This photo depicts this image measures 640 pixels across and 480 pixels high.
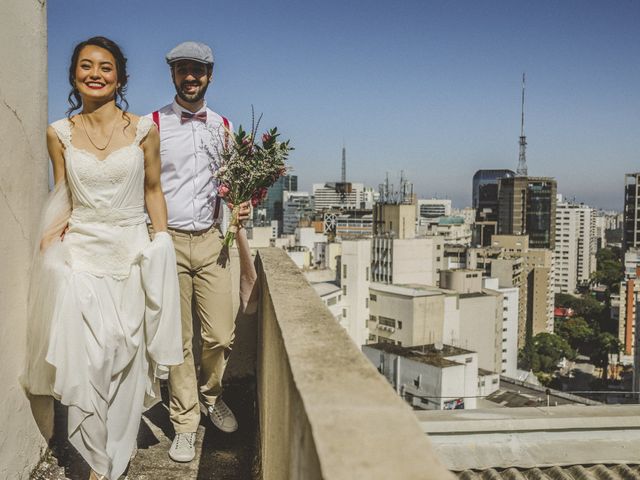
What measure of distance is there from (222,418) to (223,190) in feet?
4.02

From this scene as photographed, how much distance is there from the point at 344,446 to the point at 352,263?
43.1 metres

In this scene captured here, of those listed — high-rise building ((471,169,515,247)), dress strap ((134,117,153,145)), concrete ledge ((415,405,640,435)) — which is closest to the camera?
Answer: dress strap ((134,117,153,145))

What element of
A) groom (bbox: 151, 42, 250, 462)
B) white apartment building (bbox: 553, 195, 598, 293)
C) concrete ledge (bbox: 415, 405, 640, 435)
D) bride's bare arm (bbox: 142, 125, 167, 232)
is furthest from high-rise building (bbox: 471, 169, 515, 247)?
bride's bare arm (bbox: 142, 125, 167, 232)

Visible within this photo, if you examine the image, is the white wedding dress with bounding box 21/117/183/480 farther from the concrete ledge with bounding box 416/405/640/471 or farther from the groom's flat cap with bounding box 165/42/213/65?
the concrete ledge with bounding box 416/405/640/471

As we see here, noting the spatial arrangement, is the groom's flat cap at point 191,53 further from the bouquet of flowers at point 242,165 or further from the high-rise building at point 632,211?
the high-rise building at point 632,211

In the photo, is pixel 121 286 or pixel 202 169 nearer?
pixel 121 286

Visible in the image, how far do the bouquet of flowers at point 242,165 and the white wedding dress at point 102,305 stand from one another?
614 millimetres

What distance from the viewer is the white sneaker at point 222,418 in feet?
11.5

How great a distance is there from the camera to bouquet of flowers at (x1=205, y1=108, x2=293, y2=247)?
3.27m

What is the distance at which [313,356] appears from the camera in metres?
1.66

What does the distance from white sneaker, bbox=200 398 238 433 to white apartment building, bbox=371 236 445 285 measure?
178ft

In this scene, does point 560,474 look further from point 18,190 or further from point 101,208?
point 18,190

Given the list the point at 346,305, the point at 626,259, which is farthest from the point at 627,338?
the point at 346,305

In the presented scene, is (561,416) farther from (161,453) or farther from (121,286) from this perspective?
(121,286)
